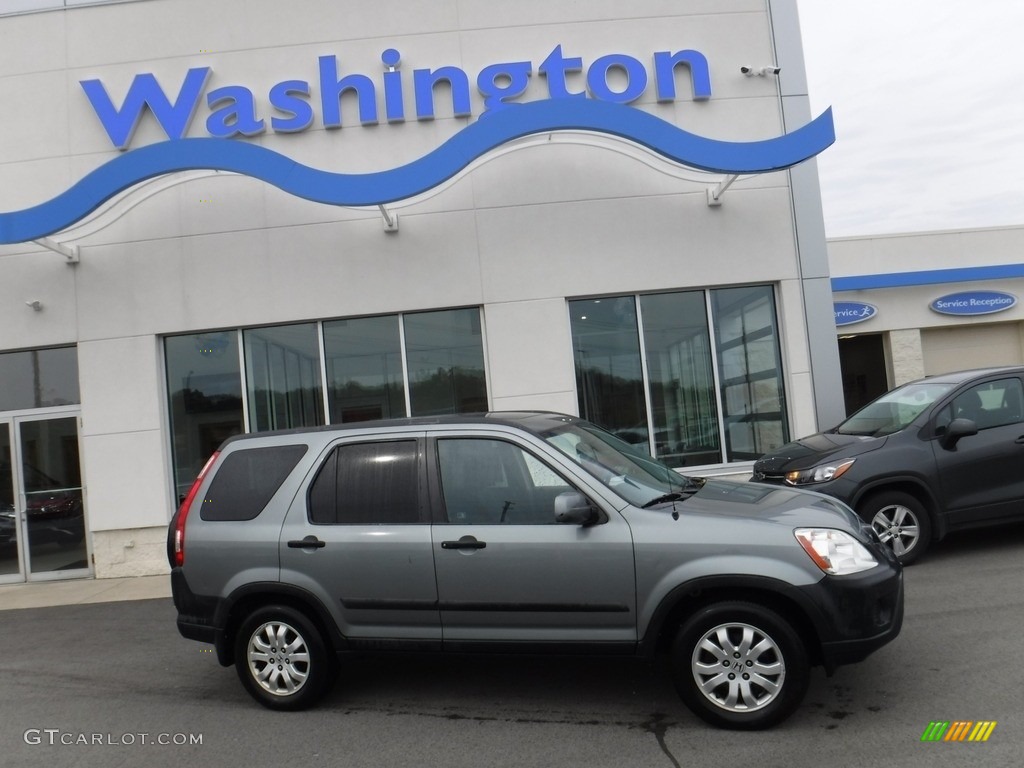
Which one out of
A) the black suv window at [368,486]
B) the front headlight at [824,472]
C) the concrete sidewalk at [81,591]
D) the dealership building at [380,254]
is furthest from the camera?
the dealership building at [380,254]

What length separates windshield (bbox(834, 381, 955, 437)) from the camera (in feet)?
25.5

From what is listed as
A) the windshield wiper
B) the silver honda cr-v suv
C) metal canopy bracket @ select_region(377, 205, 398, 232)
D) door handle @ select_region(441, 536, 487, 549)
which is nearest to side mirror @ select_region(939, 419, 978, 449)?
the silver honda cr-v suv

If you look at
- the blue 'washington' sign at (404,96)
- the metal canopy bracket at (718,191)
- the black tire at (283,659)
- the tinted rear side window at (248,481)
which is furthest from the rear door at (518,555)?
the metal canopy bracket at (718,191)

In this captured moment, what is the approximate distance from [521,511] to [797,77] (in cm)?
885

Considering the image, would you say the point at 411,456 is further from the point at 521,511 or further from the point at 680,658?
the point at 680,658

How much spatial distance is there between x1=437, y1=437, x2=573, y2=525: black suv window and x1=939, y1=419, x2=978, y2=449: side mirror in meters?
4.60

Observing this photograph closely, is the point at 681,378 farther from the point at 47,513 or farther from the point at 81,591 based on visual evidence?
the point at 47,513

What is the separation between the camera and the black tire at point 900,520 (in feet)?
24.0

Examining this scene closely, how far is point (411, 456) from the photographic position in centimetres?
486

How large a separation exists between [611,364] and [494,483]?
20.3 feet

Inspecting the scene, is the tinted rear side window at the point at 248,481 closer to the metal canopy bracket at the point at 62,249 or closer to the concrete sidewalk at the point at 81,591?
the concrete sidewalk at the point at 81,591

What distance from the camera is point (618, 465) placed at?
495cm

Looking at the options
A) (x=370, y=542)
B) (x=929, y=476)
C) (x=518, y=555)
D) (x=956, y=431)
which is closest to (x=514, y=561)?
(x=518, y=555)

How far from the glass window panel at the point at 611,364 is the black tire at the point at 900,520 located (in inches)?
145
